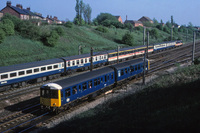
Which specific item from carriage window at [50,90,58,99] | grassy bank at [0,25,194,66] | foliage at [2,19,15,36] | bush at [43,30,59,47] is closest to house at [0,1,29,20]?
grassy bank at [0,25,194,66]

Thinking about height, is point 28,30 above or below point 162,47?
above

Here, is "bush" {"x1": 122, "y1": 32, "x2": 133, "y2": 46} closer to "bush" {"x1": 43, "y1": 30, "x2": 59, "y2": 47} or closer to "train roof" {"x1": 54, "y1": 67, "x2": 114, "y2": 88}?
"bush" {"x1": 43, "y1": 30, "x2": 59, "y2": 47}

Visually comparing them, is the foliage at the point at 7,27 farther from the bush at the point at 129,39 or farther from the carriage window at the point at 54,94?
the bush at the point at 129,39

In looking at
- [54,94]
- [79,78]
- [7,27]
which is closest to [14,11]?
[7,27]

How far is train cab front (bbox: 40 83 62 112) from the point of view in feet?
53.9

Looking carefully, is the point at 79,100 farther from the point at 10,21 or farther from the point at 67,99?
the point at 10,21

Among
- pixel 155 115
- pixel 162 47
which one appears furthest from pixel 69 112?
pixel 162 47

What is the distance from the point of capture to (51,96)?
16578 millimetres

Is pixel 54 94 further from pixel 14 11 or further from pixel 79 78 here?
pixel 14 11

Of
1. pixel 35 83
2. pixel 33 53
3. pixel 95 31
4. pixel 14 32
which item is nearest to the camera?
pixel 35 83

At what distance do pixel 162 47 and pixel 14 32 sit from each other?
41277 mm

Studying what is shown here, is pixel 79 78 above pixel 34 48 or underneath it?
underneath

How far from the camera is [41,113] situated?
1789 centimetres

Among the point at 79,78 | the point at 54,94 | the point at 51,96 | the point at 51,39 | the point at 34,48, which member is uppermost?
the point at 51,39
